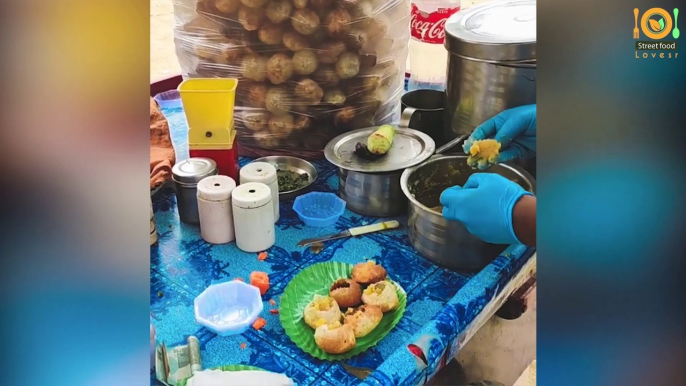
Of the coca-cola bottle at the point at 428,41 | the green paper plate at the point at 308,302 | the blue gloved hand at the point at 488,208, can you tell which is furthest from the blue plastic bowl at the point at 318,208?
the coca-cola bottle at the point at 428,41

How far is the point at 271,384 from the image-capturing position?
73 cm

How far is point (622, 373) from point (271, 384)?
430 mm

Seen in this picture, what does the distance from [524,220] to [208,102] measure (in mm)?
633

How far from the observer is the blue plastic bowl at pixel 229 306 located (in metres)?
0.92

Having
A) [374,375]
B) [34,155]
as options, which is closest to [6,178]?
[34,155]

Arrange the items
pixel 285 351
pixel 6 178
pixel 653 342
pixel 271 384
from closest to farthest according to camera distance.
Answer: pixel 6 178, pixel 653 342, pixel 271 384, pixel 285 351

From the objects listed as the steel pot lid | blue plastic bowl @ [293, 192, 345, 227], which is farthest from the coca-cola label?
blue plastic bowl @ [293, 192, 345, 227]

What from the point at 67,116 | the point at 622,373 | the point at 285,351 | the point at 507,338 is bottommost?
the point at 507,338

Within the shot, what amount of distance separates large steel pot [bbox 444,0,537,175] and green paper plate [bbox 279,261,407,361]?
0.49m

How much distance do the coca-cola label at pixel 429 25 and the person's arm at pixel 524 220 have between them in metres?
0.81

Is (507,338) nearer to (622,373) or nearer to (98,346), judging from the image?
(622,373)

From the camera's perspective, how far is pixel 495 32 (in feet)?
4.14

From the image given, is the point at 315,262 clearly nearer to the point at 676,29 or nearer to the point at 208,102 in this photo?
the point at 208,102

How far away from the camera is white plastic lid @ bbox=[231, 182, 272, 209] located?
1.05 meters
